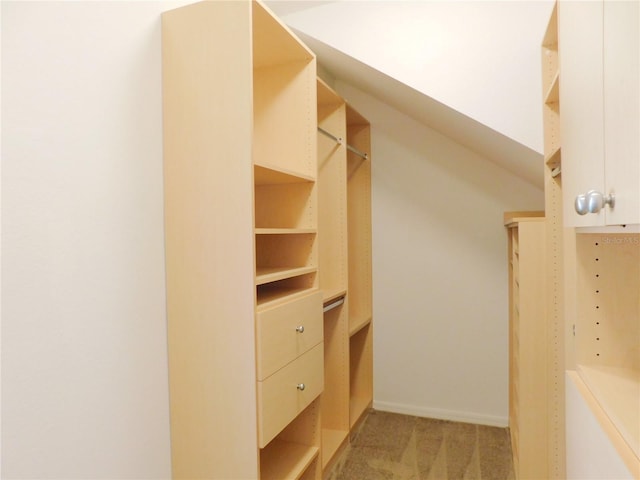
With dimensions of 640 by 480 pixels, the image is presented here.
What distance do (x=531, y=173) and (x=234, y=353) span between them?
1995 millimetres

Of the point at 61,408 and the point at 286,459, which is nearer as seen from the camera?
the point at 61,408

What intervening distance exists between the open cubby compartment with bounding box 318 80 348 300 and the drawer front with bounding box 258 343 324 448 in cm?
82

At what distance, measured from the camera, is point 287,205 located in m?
1.94

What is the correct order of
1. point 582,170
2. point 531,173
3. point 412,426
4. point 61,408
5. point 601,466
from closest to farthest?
point 601,466 → point 582,170 → point 61,408 → point 531,173 → point 412,426

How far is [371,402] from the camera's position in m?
3.12

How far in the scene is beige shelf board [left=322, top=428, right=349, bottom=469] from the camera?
2.33m

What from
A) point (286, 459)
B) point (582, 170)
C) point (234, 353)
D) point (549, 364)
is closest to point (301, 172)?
point (234, 353)

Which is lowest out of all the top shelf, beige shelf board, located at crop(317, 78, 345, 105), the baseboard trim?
the baseboard trim

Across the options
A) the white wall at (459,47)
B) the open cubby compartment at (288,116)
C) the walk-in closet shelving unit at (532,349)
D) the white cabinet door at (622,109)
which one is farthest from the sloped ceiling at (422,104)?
the white cabinet door at (622,109)

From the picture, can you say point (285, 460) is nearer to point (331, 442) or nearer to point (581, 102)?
point (331, 442)

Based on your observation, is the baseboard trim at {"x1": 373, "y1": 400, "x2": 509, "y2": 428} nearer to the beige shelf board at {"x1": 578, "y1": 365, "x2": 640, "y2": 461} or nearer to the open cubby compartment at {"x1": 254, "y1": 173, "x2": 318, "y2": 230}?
the open cubby compartment at {"x1": 254, "y1": 173, "x2": 318, "y2": 230}

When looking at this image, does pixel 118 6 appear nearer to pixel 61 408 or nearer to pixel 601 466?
pixel 61 408

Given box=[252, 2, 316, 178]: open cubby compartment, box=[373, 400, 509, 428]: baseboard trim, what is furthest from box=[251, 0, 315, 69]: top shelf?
box=[373, 400, 509, 428]: baseboard trim

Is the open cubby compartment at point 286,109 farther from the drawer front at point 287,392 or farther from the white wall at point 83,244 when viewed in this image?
the drawer front at point 287,392
